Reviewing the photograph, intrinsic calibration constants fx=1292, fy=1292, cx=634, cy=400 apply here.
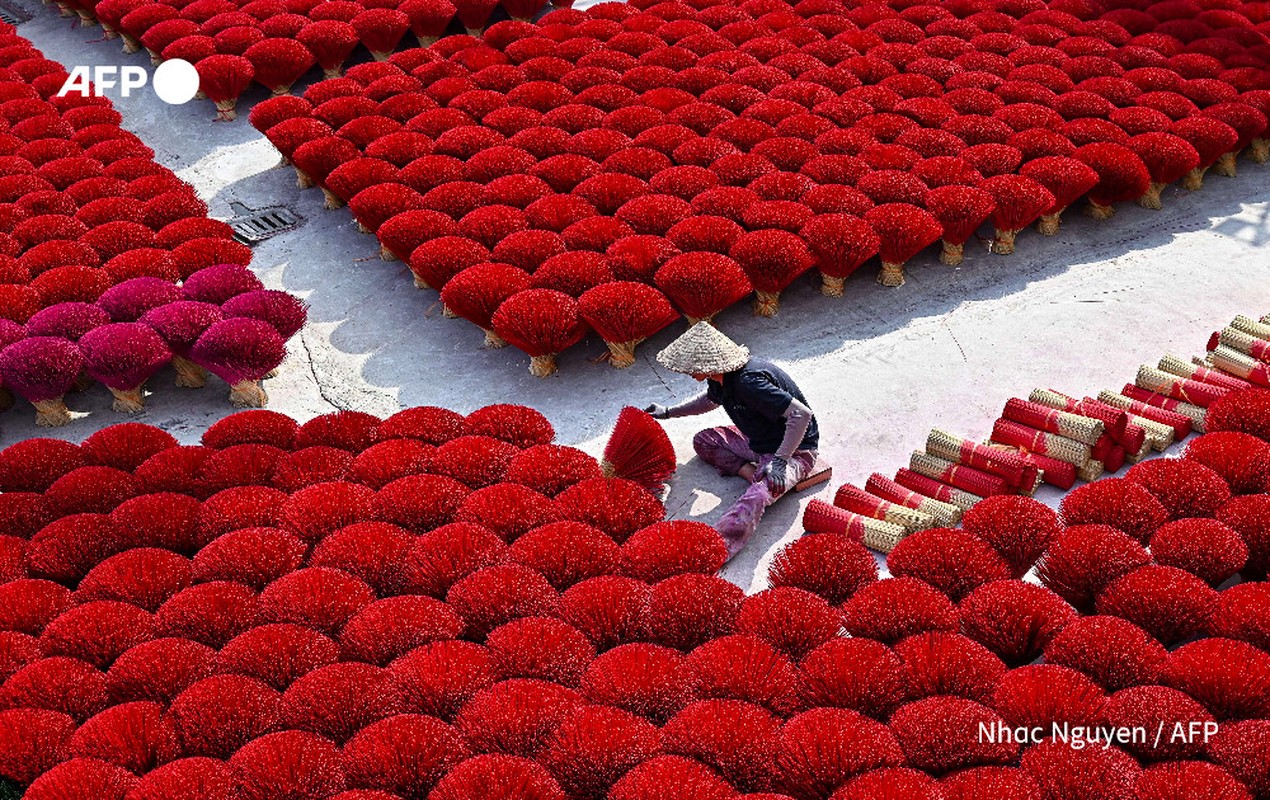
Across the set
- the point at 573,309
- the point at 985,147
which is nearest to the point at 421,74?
the point at 573,309

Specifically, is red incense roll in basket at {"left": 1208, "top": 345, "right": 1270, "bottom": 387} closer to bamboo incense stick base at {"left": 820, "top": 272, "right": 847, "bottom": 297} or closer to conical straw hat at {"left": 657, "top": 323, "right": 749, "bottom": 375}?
bamboo incense stick base at {"left": 820, "top": 272, "right": 847, "bottom": 297}

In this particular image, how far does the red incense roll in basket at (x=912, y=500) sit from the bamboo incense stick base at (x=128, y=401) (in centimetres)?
435

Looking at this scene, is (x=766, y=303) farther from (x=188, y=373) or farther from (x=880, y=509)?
(x=188, y=373)

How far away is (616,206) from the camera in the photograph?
887 cm

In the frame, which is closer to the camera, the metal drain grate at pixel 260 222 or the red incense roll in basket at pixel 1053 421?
the red incense roll in basket at pixel 1053 421

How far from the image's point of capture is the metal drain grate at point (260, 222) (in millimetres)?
9852

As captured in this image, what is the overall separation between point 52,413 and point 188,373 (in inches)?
31.5

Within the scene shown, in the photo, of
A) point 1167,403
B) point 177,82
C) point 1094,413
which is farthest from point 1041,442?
point 177,82

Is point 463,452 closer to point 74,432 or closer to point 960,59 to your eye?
point 74,432

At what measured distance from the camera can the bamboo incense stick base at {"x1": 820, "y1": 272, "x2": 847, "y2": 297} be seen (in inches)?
336

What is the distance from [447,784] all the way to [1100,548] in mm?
2942

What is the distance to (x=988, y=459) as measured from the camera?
6.66 metres

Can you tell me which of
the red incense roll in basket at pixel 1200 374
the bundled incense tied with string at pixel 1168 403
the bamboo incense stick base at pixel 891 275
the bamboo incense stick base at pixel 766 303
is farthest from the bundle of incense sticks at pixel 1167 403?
the bamboo incense stick base at pixel 766 303

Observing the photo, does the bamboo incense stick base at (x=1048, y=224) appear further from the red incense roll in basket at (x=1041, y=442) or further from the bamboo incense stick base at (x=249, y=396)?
the bamboo incense stick base at (x=249, y=396)
